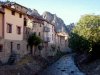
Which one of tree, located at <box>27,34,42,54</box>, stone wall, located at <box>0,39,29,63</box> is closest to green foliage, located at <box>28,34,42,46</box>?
tree, located at <box>27,34,42,54</box>

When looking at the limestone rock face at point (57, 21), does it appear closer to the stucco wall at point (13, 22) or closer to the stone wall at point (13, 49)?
the stone wall at point (13, 49)

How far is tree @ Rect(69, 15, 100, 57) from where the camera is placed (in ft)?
177

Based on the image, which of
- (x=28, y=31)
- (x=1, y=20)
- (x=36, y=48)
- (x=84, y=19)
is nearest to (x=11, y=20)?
(x=1, y=20)

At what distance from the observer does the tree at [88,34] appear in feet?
177

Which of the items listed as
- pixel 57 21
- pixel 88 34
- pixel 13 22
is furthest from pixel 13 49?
pixel 57 21

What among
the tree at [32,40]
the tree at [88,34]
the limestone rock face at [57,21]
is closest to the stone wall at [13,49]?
the tree at [32,40]

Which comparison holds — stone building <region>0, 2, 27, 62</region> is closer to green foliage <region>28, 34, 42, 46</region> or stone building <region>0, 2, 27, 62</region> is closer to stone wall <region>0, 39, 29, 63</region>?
stone wall <region>0, 39, 29, 63</region>

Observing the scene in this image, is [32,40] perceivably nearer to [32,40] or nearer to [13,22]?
[32,40]

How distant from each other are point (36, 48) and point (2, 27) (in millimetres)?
17671

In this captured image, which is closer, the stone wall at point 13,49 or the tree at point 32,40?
the stone wall at point 13,49

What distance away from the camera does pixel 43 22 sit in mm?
62219

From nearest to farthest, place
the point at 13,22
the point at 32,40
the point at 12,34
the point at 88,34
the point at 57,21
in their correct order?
1. the point at 12,34
2. the point at 13,22
3. the point at 32,40
4. the point at 88,34
5. the point at 57,21

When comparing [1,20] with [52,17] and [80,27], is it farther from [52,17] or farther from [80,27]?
[52,17]

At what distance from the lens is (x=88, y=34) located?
54.1 m
